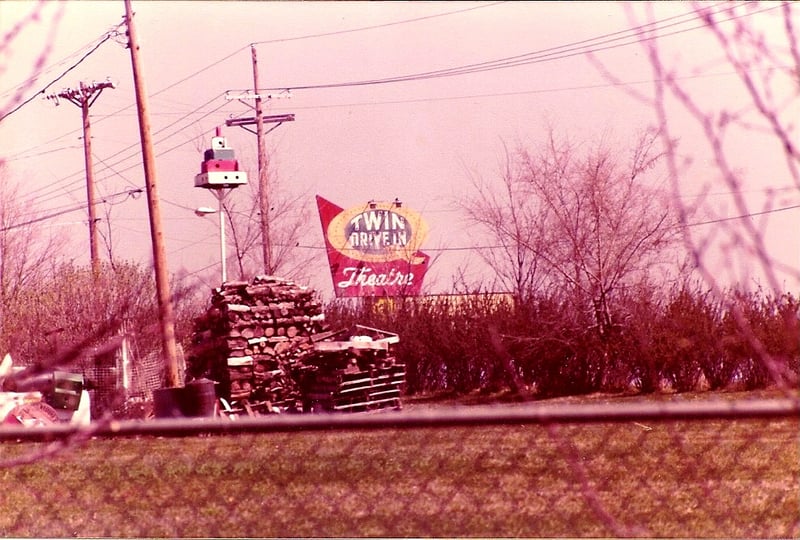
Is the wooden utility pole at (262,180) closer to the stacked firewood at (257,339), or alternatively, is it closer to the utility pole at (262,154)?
the utility pole at (262,154)

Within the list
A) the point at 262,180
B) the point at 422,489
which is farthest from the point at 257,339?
the point at 262,180

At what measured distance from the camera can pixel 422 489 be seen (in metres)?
3.59

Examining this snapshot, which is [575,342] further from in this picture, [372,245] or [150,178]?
[372,245]

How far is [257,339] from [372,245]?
15373 millimetres

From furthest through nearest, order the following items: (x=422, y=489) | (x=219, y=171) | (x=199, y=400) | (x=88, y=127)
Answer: (x=88, y=127)
(x=219, y=171)
(x=199, y=400)
(x=422, y=489)

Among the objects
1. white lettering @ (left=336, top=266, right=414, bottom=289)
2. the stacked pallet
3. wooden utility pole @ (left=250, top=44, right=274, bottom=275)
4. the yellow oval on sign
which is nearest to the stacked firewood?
the stacked pallet

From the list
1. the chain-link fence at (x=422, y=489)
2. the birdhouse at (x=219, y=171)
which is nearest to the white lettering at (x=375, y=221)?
the birdhouse at (x=219, y=171)

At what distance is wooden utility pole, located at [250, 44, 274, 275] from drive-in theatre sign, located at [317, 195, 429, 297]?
3417mm

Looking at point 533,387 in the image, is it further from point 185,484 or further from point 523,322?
point 185,484

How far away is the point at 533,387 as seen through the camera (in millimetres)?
18016

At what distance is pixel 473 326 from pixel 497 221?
4690 mm

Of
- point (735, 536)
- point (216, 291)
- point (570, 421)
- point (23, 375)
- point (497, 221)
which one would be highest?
point (497, 221)

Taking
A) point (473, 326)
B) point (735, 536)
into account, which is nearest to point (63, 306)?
point (473, 326)

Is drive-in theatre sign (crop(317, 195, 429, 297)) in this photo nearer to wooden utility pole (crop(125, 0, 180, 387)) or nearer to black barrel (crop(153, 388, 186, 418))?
wooden utility pole (crop(125, 0, 180, 387))
